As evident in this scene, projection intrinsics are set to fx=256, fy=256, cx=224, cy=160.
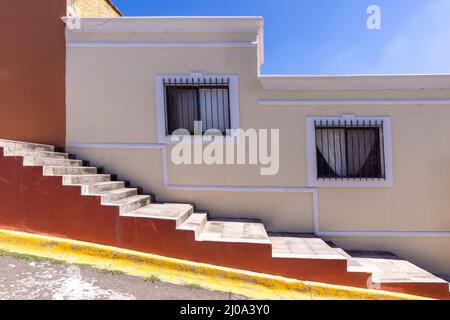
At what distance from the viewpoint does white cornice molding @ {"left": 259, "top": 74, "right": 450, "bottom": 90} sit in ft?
16.0

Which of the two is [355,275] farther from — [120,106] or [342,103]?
[120,106]

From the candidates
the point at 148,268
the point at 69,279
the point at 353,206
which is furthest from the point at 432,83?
the point at 69,279

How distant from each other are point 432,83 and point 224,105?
401 cm

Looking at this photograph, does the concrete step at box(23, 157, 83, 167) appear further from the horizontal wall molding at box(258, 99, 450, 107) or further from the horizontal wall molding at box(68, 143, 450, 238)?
the horizontal wall molding at box(258, 99, 450, 107)

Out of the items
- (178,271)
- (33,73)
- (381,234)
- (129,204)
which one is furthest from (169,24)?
(381,234)

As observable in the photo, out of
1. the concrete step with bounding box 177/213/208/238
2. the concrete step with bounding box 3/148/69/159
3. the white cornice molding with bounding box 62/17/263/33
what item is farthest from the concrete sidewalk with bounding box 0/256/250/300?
the white cornice molding with bounding box 62/17/263/33

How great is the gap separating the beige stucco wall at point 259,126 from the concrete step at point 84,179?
1.59 ft

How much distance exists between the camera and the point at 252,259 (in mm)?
3346

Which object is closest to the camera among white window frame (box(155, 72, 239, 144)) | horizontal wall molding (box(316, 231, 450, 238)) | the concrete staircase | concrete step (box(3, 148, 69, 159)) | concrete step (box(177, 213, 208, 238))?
the concrete staircase

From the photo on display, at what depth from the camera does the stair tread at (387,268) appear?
3.51 meters

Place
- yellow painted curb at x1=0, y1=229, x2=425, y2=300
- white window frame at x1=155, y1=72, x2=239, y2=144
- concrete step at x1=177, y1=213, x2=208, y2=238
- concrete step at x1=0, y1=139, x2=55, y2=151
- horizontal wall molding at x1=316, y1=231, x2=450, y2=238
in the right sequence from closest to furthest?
yellow painted curb at x1=0, y1=229, x2=425, y2=300
concrete step at x1=177, y1=213, x2=208, y2=238
concrete step at x1=0, y1=139, x2=55, y2=151
horizontal wall molding at x1=316, y1=231, x2=450, y2=238
white window frame at x1=155, y1=72, x2=239, y2=144

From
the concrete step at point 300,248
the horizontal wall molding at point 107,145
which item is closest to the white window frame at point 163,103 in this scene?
the horizontal wall molding at point 107,145

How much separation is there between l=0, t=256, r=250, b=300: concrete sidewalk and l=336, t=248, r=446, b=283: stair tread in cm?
203

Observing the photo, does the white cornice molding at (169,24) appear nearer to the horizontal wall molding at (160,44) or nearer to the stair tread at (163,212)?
the horizontal wall molding at (160,44)
